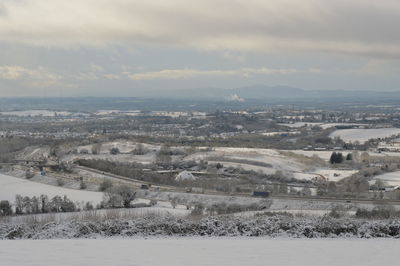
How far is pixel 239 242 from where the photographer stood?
1892 cm

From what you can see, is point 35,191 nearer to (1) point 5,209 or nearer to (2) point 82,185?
(2) point 82,185

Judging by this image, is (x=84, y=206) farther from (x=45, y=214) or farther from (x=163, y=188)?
(x=163, y=188)

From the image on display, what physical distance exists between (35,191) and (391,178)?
3112 cm

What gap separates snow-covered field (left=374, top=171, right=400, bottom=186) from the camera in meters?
45.4

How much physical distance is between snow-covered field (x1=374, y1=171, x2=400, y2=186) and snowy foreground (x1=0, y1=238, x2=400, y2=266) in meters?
27.7

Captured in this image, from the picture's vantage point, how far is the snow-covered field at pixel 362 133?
90.5 m

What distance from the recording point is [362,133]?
96438 mm

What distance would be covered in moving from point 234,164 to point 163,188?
18.5 metres

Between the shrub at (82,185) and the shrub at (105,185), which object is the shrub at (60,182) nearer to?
the shrub at (82,185)

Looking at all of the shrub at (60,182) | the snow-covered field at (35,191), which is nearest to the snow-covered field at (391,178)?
the snow-covered field at (35,191)

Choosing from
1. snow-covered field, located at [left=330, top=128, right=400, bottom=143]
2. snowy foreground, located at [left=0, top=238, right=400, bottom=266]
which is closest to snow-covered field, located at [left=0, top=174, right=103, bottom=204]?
snowy foreground, located at [left=0, top=238, right=400, bottom=266]

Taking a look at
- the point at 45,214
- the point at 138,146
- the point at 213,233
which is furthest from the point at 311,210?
the point at 138,146

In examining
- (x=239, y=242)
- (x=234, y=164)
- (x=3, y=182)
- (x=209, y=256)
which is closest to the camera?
(x=209, y=256)

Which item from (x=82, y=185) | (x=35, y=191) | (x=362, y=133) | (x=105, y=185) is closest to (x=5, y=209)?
(x=35, y=191)
